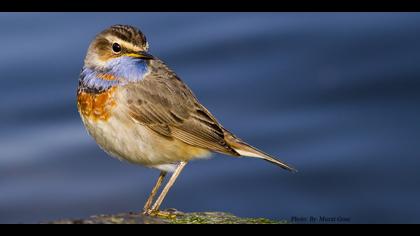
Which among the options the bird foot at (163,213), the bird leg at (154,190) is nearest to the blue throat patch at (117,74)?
the bird leg at (154,190)

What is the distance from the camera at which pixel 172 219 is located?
21.5 feet

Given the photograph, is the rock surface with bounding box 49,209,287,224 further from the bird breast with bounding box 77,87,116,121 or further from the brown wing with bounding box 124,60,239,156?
the bird breast with bounding box 77,87,116,121

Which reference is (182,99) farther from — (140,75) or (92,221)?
(92,221)

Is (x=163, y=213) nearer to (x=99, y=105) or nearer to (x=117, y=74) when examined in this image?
(x=99, y=105)

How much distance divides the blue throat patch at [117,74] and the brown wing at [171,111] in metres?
0.09

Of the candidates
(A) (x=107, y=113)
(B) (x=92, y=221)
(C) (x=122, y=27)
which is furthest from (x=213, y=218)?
(C) (x=122, y=27)

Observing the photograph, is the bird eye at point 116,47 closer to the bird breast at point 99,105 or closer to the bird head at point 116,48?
the bird head at point 116,48

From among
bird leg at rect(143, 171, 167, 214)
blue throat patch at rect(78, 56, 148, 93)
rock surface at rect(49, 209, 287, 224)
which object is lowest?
rock surface at rect(49, 209, 287, 224)

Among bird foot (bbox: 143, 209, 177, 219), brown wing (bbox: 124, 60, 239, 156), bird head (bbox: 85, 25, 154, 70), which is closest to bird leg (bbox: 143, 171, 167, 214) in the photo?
bird foot (bbox: 143, 209, 177, 219)

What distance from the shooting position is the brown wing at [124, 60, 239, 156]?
26.3 ft

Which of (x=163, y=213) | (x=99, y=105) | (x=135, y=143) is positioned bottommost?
(x=163, y=213)

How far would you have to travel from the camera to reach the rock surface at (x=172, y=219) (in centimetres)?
572

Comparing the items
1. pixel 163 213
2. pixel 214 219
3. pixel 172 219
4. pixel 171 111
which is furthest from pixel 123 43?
pixel 214 219

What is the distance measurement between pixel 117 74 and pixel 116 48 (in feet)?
1.02
